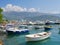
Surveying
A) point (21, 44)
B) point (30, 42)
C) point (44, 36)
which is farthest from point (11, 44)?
point (44, 36)

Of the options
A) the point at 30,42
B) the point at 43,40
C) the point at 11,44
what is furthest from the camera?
the point at 43,40

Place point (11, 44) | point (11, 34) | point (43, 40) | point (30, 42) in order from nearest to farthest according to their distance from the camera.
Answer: point (11, 44) < point (30, 42) < point (43, 40) < point (11, 34)

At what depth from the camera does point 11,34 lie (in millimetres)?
32500

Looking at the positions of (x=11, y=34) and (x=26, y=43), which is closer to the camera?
(x=26, y=43)

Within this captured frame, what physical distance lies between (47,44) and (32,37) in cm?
241

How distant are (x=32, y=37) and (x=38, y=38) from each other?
44.5 inches

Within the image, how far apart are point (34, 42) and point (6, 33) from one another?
1005 centimetres

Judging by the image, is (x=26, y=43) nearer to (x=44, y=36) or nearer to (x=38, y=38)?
(x=38, y=38)

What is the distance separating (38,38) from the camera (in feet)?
81.0

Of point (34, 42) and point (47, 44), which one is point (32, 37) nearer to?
point (34, 42)

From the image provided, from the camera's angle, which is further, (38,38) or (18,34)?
(18,34)

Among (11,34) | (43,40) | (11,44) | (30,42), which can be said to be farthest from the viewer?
(11,34)

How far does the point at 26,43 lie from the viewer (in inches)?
915

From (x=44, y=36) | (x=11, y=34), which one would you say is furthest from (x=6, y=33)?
(x=44, y=36)
